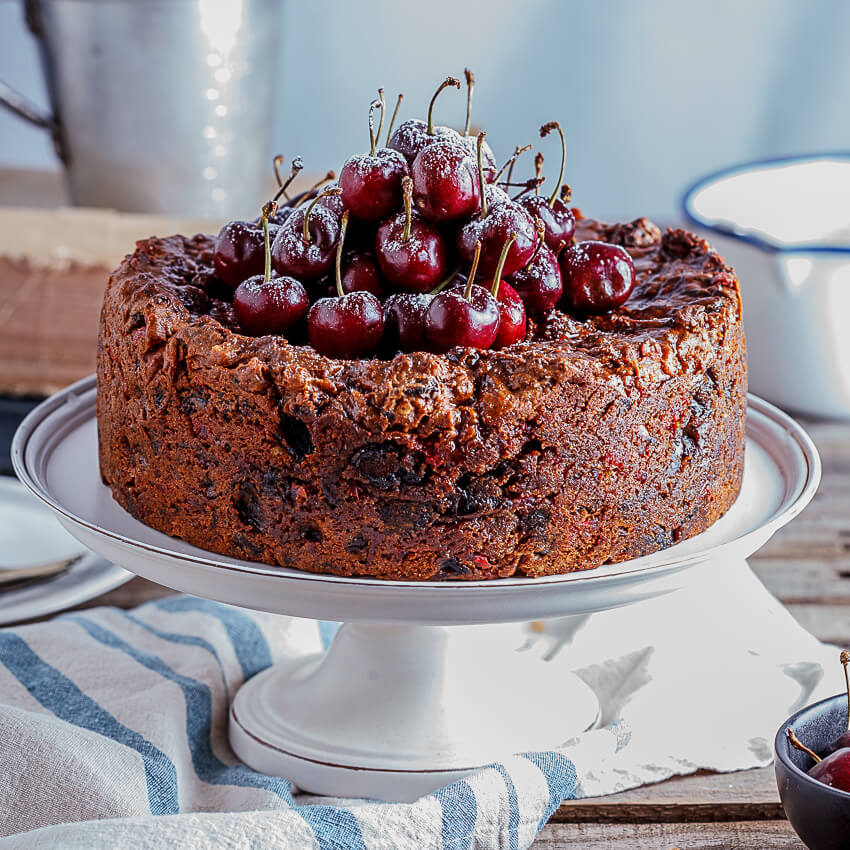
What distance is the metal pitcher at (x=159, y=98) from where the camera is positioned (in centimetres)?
237

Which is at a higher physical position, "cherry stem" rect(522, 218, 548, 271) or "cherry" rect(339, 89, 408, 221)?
"cherry" rect(339, 89, 408, 221)

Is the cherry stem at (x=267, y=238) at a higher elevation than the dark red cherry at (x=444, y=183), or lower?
lower

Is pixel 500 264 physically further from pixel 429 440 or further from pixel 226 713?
pixel 226 713

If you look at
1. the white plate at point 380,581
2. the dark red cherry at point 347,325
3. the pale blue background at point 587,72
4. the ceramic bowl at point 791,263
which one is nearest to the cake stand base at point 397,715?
the white plate at point 380,581

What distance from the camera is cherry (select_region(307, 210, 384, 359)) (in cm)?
113

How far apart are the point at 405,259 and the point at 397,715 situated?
533 millimetres

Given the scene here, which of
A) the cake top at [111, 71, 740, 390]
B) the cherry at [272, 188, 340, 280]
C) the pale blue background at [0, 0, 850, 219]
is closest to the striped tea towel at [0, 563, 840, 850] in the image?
the cake top at [111, 71, 740, 390]

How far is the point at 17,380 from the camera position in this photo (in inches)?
97.7

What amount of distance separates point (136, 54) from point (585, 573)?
1.63 metres

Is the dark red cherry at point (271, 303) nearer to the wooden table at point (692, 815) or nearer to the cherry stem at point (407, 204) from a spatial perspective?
the cherry stem at point (407, 204)

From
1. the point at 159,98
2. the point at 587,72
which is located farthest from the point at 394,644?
the point at 587,72

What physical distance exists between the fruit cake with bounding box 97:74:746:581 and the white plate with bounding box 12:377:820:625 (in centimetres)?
3

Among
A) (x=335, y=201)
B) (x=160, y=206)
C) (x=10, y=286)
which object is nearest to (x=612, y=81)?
(x=160, y=206)

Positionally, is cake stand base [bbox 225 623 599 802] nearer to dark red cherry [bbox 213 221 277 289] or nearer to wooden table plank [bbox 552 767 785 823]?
wooden table plank [bbox 552 767 785 823]
